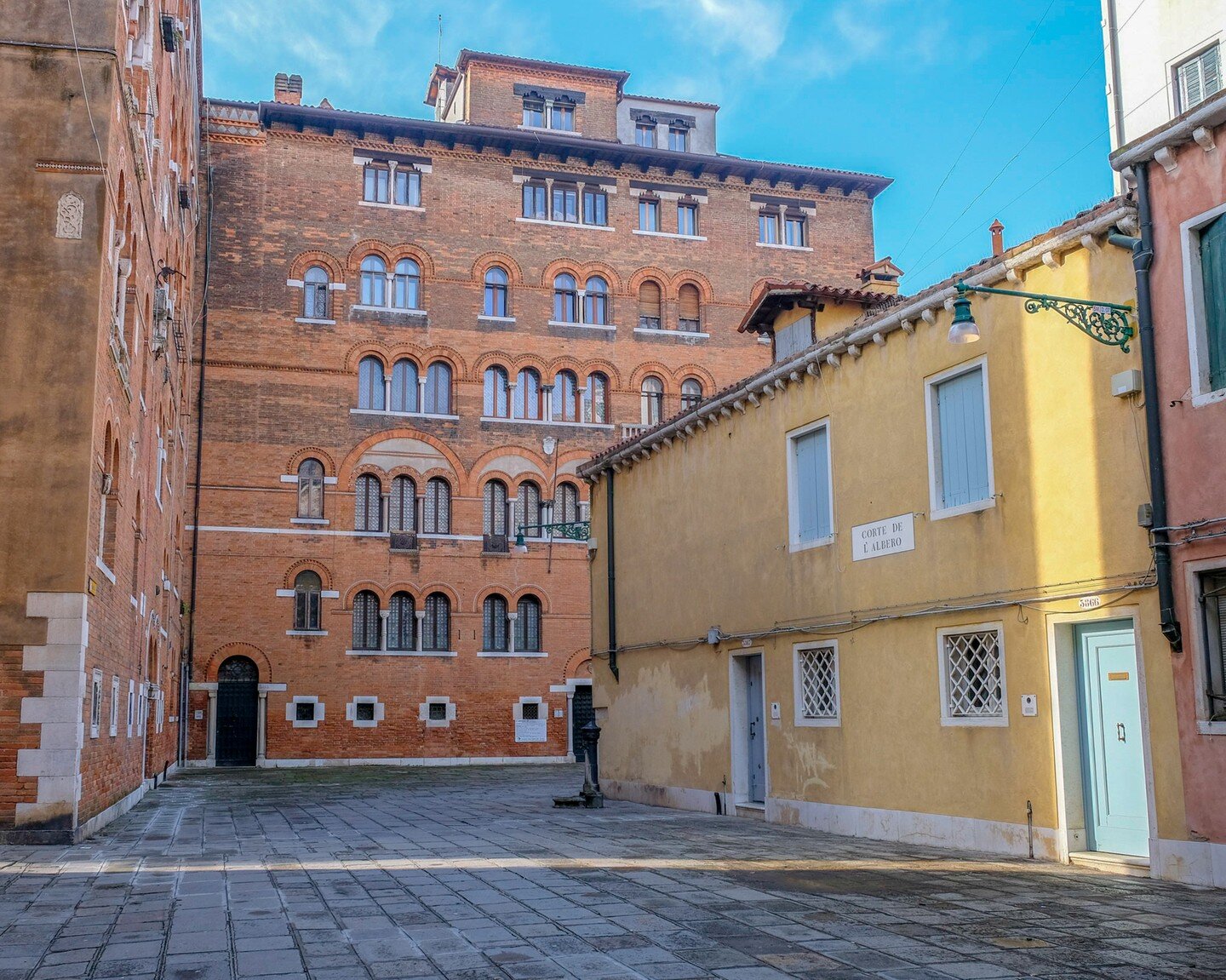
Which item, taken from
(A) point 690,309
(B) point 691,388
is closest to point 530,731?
(B) point 691,388

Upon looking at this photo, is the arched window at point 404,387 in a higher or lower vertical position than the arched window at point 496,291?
lower

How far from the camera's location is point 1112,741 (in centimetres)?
1080

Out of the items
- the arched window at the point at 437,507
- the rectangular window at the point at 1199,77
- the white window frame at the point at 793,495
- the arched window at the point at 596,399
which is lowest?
the white window frame at the point at 793,495

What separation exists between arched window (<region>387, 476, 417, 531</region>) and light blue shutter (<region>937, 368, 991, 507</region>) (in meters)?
22.4

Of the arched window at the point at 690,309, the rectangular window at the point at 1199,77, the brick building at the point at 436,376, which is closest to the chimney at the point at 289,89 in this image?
the brick building at the point at 436,376

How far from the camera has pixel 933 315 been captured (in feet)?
42.7

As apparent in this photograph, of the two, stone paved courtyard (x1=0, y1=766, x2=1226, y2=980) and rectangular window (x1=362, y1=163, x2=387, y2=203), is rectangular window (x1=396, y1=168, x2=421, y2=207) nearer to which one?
rectangular window (x1=362, y1=163, x2=387, y2=203)

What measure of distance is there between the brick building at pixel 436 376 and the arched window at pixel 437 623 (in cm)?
7

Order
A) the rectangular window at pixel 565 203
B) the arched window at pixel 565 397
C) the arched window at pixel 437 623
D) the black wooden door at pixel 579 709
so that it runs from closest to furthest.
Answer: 1. the arched window at pixel 437 623
2. the black wooden door at pixel 579 709
3. the arched window at pixel 565 397
4. the rectangular window at pixel 565 203

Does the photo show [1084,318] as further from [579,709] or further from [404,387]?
[579,709]

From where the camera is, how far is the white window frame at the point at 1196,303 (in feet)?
32.0

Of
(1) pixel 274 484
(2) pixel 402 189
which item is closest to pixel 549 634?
(1) pixel 274 484

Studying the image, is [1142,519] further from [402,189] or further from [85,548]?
[402,189]

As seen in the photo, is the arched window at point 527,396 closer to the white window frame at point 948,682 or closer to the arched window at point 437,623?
the arched window at point 437,623
